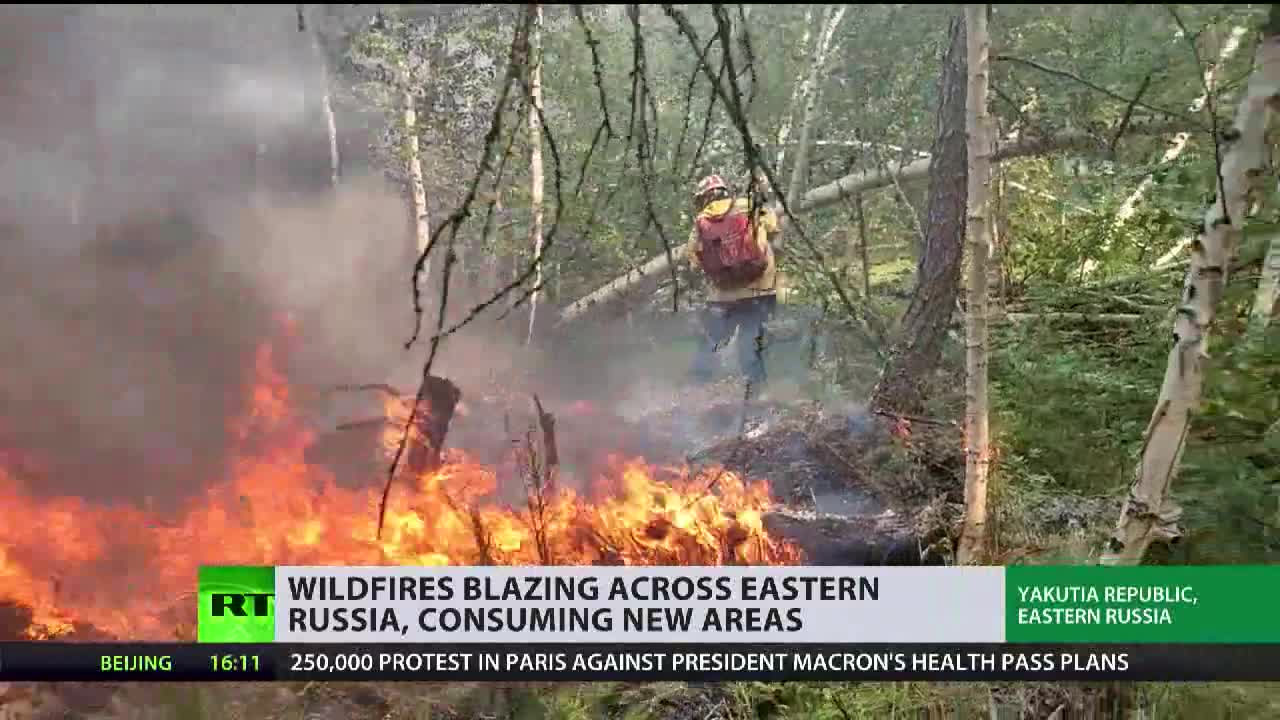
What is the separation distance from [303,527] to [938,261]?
64.7 inches

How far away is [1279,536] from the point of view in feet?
7.29

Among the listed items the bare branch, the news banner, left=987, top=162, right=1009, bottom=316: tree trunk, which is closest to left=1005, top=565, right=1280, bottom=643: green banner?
the news banner

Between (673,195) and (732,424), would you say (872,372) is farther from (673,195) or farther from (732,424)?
(673,195)

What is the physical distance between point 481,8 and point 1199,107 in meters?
1.53

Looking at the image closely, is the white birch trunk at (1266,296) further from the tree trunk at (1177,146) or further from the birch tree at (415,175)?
the birch tree at (415,175)

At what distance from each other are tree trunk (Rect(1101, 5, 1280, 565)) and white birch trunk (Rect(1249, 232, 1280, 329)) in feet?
0.27

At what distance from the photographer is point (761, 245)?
7.54 ft

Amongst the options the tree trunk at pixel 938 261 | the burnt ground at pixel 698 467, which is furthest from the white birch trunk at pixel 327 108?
the tree trunk at pixel 938 261

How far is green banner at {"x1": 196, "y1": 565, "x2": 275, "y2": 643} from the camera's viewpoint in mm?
2230

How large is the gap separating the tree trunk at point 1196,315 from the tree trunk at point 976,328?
0.29m

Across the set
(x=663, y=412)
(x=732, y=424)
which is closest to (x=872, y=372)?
(x=732, y=424)

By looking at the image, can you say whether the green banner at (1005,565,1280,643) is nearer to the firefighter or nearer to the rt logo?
the firefighter

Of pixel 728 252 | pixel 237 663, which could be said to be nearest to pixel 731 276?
pixel 728 252

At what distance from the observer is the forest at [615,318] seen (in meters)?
2.11
